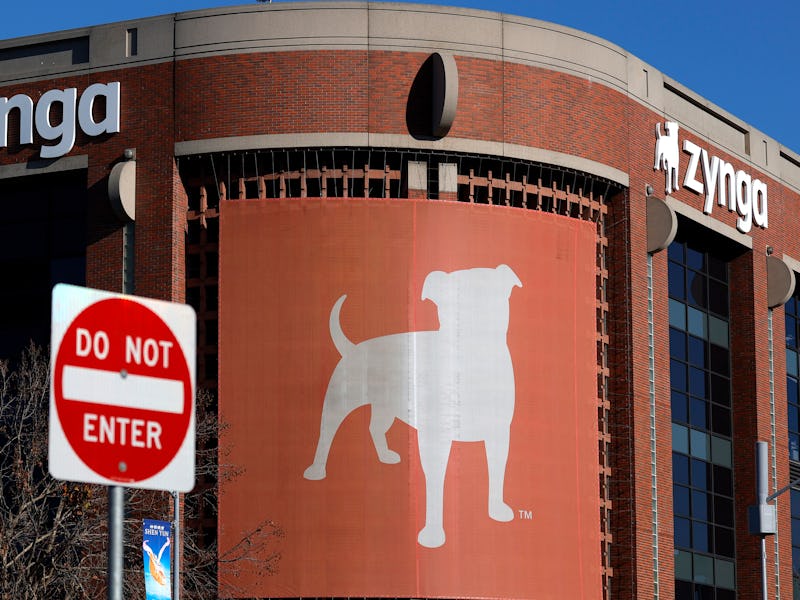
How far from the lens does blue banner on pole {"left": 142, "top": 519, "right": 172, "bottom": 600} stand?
3362cm

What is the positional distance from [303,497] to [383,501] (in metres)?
1.95

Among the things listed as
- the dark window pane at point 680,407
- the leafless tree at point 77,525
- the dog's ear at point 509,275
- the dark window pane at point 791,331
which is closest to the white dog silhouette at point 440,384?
the dog's ear at point 509,275

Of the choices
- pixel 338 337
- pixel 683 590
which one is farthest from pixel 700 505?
pixel 338 337

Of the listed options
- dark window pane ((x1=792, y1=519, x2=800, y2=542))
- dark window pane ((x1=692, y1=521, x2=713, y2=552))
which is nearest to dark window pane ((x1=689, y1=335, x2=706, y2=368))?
dark window pane ((x1=692, y1=521, x2=713, y2=552))

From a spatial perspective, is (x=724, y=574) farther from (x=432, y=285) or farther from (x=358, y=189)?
(x=358, y=189)

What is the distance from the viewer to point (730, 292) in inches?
2093

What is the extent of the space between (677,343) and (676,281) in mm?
1932

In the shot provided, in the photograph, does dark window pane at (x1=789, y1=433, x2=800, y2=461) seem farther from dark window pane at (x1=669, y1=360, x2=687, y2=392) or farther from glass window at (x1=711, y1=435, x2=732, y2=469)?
dark window pane at (x1=669, y1=360, x2=687, y2=392)

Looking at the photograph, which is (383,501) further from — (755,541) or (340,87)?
(755,541)

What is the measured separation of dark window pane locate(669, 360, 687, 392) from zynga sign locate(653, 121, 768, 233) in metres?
4.71

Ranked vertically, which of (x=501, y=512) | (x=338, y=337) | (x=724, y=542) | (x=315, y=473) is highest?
(x=338, y=337)

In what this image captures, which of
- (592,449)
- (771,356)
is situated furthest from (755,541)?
(592,449)

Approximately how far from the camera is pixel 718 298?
173ft

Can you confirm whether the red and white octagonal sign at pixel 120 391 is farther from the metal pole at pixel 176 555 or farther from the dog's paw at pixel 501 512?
the dog's paw at pixel 501 512
